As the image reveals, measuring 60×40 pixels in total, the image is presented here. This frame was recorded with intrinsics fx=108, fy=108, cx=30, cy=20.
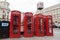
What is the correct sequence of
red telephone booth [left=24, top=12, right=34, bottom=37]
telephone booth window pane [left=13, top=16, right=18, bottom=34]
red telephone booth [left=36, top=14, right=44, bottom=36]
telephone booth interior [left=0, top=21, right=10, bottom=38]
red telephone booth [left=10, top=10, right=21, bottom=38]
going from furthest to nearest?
red telephone booth [left=36, top=14, right=44, bottom=36] < red telephone booth [left=24, top=12, right=34, bottom=37] < telephone booth window pane [left=13, top=16, right=18, bottom=34] < red telephone booth [left=10, top=10, right=21, bottom=38] < telephone booth interior [left=0, top=21, right=10, bottom=38]

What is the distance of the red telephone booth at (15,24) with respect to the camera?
9789 mm

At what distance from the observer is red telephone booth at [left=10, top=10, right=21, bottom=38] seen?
9.79 meters

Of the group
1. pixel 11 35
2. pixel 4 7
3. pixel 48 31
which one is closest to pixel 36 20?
pixel 48 31

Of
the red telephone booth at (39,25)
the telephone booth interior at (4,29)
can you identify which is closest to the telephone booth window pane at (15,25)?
the telephone booth interior at (4,29)

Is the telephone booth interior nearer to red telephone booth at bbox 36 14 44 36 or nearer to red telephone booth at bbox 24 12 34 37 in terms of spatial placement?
red telephone booth at bbox 24 12 34 37

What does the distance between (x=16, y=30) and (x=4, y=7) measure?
3490cm

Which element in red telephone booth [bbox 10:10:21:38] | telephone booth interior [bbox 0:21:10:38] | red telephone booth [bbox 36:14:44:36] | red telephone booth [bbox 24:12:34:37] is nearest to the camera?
telephone booth interior [bbox 0:21:10:38]

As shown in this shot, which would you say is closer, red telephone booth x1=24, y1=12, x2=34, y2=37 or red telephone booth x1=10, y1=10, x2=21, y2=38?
red telephone booth x1=10, y1=10, x2=21, y2=38

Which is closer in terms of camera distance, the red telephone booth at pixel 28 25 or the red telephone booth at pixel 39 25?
the red telephone booth at pixel 28 25

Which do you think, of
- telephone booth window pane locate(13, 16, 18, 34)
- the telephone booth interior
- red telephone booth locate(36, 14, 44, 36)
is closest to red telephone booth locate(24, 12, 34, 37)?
red telephone booth locate(36, 14, 44, 36)

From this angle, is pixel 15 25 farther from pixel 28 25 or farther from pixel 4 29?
pixel 28 25

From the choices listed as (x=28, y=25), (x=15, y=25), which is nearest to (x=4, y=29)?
(x=15, y=25)

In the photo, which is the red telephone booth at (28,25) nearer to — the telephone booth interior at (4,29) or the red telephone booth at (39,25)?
the red telephone booth at (39,25)

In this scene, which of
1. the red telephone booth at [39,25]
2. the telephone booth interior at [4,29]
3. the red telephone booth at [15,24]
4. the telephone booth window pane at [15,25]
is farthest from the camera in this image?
the red telephone booth at [39,25]
